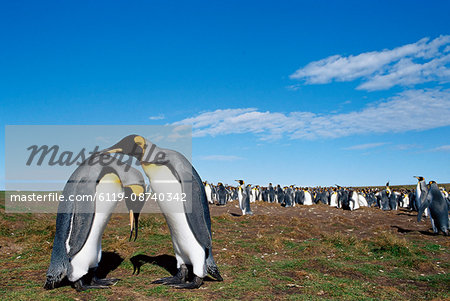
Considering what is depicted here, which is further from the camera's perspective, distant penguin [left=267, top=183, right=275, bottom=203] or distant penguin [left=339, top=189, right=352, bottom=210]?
distant penguin [left=267, top=183, right=275, bottom=203]

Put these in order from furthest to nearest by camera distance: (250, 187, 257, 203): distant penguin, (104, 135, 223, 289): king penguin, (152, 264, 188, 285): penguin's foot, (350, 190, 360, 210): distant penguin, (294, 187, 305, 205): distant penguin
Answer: (250, 187, 257, 203): distant penguin < (294, 187, 305, 205): distant penguin < (350, 190, 360, 210): distant penguin < (152, 264, 188, 285): penguin's foot < (104, 135, 223, 289): king penguin

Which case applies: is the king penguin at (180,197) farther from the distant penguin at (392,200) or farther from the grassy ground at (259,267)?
the distant penguin at (392,200)

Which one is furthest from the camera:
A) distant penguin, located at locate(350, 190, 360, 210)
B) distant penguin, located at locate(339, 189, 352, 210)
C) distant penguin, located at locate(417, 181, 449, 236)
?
distant penguin, located at locate(339, 189, 352, 210)

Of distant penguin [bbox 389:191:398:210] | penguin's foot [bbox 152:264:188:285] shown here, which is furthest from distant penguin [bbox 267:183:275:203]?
penguin's foot [bbox 152:264:188:285]

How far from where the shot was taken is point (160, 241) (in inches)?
331

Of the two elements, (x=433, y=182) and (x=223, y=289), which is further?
(x=433, y=182)

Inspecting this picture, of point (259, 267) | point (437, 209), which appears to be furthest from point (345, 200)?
point (259, 267)

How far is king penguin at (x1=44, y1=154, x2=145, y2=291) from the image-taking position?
14.6 feet

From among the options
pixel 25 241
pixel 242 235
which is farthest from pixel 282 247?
pixel 25 241

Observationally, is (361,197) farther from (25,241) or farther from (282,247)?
(25,241)

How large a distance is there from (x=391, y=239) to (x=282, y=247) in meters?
2.93

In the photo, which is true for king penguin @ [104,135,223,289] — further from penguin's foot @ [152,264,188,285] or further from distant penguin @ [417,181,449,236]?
distant penguin @ [417,181,449,236]

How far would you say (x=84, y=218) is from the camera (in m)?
4.47

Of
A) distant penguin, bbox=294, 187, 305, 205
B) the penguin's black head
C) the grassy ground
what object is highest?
the penguin's black head
